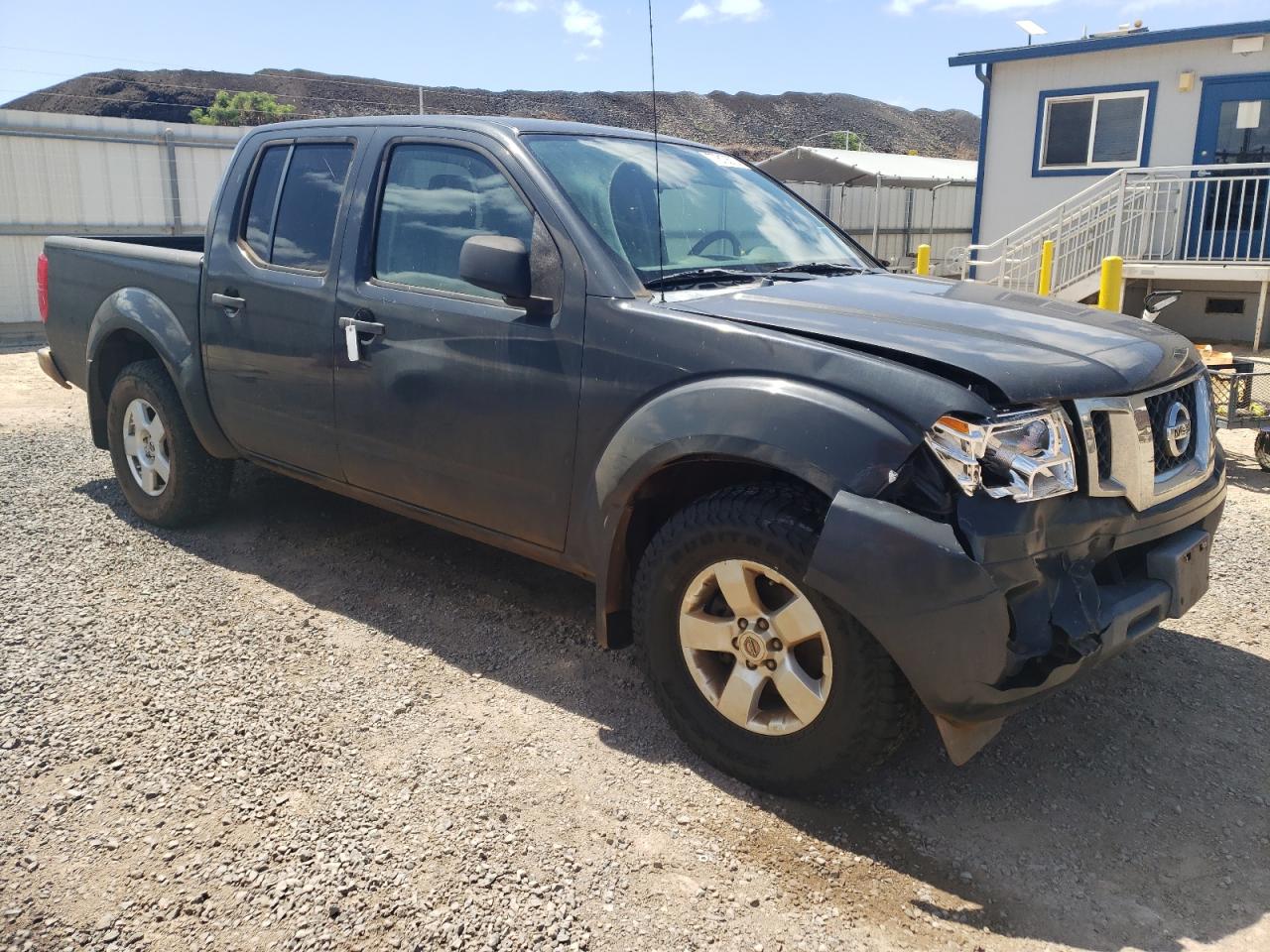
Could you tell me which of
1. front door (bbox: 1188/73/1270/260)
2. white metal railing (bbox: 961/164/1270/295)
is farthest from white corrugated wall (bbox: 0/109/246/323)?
front door (bbox: 1188/73/1270/260)

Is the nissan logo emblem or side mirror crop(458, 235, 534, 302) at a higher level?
side mirror crop(458, 235, 534, 302)

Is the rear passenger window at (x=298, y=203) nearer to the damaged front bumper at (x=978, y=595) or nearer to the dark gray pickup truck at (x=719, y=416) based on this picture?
the dark gray pickup truck at (x=719, y=416)

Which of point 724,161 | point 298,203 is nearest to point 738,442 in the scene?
point 724,161

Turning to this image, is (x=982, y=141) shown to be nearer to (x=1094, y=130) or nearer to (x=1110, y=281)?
(x=1094, y=130)

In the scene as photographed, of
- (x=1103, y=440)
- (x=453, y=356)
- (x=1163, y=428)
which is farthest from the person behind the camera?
(x=453, y=356)

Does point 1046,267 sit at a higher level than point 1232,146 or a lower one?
lower

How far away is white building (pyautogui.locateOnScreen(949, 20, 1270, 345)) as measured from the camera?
13.7m

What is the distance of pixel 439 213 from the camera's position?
13.0 ft

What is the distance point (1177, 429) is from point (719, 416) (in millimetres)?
1384

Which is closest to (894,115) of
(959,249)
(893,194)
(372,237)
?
(893,194)

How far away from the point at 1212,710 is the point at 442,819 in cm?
267

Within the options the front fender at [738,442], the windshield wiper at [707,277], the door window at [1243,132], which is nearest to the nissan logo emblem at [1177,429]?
the front fender at [738,442]

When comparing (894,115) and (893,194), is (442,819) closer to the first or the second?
(893,194)

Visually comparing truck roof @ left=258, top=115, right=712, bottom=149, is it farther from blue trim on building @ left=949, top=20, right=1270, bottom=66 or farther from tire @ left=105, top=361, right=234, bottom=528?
blue trim on building @ left=949, top=20, right=1270, bottom=66
